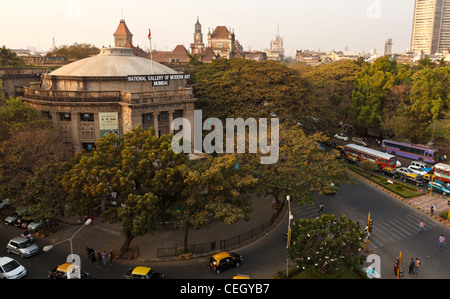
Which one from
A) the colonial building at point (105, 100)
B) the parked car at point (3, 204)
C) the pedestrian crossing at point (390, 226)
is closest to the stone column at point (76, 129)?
the colonial building at point (105, 100)

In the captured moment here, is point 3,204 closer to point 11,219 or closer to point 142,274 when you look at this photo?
point 11,219

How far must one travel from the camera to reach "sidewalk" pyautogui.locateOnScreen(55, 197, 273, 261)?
97.9 feet

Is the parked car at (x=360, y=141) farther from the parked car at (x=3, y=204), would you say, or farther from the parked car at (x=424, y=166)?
the parked car at (x=3, y=204)

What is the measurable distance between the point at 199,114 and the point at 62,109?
18537 millimetres

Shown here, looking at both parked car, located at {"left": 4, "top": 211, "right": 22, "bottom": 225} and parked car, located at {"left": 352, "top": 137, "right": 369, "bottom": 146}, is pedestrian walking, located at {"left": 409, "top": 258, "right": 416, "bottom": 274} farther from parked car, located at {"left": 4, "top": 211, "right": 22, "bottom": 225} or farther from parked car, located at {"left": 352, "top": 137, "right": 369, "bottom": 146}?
parked car, located at {"left": 352, "top": 137, "right": 369, "bottom": 146}

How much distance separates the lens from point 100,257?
2697cm

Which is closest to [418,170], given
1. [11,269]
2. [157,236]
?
[157,236]

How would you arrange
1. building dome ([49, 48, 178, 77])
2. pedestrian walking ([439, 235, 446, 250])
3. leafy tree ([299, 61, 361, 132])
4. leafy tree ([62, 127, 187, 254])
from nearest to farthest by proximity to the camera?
leafy tree ([62, 127, 187, 254]), pedestrian walking ([439, 235, 446, 250]), building dome ([49, 48, 178, 77]), leafy tree ([299, 61, 361, 132])

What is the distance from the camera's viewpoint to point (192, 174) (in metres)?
25.5

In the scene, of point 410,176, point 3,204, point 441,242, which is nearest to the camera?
point 441,242

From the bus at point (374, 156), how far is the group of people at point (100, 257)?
42216mm

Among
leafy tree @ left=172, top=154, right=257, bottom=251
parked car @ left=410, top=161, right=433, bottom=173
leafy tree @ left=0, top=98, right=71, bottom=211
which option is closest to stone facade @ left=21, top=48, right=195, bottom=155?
leafy tree @ left=0, top=98, right=71, bottom=211

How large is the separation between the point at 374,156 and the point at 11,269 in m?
49.6

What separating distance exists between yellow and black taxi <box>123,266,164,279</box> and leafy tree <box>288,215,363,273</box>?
10362 mm
